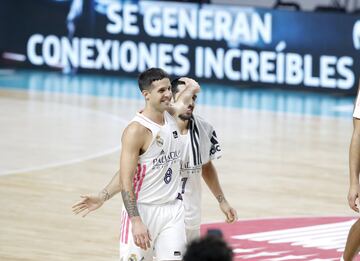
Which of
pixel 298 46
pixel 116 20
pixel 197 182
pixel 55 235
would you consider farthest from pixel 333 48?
pixel 197 182

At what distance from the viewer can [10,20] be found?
22.4 m

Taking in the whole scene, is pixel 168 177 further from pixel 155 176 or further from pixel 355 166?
pixel 355 166

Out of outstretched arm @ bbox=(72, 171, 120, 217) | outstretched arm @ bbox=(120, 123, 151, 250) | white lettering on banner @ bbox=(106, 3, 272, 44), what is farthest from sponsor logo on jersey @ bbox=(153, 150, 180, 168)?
white lettering on banner @ bbox=(106, 3, 272, 44)

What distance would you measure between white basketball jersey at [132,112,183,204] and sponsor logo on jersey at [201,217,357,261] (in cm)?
242

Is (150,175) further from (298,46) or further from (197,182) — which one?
(298,46)

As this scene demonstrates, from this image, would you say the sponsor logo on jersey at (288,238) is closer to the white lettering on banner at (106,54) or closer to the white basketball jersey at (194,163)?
the white basketball jersey at (194,163)

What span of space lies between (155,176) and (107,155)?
757 cm

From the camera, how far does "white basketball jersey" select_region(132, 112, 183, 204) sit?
22.2 feet

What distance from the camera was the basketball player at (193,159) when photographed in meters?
7.21

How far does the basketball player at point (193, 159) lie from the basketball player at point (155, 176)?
0.33 m

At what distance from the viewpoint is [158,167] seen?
6762 millimetres

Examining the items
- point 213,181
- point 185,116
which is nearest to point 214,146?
point 213,181

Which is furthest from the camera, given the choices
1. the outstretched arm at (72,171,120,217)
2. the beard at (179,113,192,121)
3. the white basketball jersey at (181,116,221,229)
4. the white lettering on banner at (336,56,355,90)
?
the white lettering on banner at (336,56,355,90)

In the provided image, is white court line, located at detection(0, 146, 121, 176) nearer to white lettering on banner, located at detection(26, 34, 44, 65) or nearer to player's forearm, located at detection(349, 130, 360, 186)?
player's forearm, located at detection(349, 130, 360, 186)
